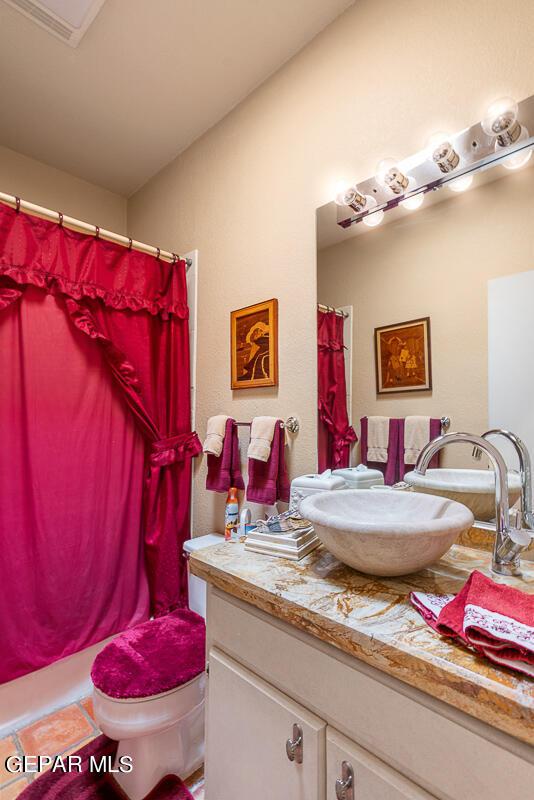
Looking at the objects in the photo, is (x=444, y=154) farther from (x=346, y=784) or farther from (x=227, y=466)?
(x=346, y=784)

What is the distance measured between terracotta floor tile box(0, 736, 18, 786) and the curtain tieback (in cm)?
113

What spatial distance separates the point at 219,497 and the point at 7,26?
2057mm

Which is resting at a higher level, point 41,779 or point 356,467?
point 356,467

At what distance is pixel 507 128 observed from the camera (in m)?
1.03

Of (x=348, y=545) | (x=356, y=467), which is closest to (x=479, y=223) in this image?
(x=356, y=467)

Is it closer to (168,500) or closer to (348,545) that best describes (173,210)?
(168,500)

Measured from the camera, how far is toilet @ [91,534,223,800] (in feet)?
3.80

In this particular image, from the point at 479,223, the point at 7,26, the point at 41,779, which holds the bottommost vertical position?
the point at 41,779

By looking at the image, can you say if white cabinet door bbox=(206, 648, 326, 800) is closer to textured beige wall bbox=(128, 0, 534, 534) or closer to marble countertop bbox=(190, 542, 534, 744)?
marble countertop bbox=(190, 542, 534, 744)

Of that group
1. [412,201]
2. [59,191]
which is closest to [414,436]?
[412,201]

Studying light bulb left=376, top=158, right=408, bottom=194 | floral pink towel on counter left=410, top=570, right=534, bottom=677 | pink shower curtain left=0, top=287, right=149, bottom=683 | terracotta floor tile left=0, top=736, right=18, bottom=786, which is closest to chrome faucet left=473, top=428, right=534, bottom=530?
floral pink towel on counter left=410, top=570, right=534, bottom=677

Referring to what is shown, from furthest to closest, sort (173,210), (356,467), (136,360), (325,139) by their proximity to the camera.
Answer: (173,210)
(136,360)
(325,139)
(356,467)

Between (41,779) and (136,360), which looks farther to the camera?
(136,360)

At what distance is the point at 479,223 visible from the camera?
111 centimetres
